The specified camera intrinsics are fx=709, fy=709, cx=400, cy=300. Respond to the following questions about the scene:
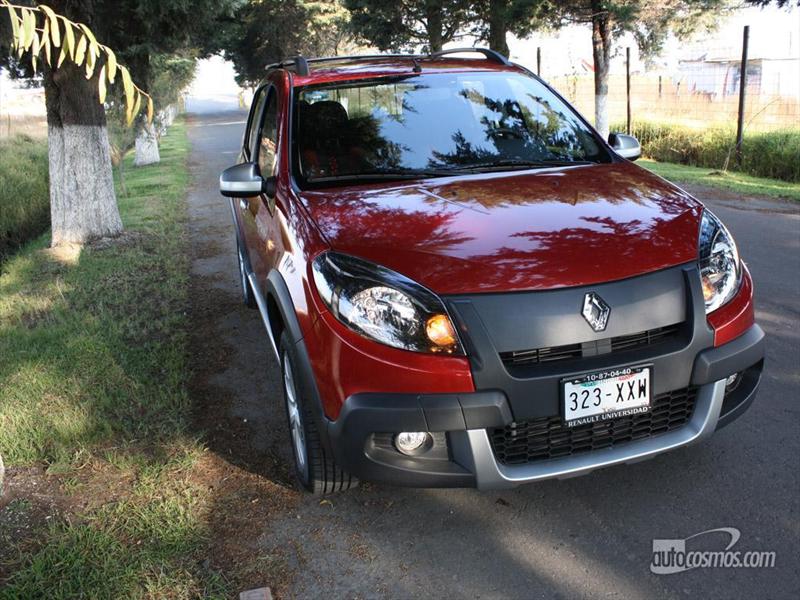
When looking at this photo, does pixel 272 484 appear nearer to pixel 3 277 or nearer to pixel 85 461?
pixel 85 461

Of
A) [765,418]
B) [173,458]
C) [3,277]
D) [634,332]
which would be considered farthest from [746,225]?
[3,277]

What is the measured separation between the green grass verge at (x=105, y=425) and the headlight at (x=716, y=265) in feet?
6.92

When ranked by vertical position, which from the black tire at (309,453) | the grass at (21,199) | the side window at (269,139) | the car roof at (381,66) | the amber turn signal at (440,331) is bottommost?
the grass at (21,199)

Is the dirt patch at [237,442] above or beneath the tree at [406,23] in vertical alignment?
beneath

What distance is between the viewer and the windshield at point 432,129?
352cm

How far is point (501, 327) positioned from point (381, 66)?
7.56ft

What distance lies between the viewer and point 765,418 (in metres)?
3.56

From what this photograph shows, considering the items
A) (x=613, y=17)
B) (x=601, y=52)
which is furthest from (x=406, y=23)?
(x=613, y=17)

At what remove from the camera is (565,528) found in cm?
282

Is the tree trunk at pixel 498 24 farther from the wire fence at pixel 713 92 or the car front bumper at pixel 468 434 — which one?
the car front bumper at pixel 468 434

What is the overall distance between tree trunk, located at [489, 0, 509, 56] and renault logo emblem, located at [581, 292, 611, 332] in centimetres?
1375

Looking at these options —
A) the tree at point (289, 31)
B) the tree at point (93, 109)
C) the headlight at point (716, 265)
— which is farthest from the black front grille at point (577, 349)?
the tree at point (289, 31)

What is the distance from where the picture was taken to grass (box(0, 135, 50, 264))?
12.0 m

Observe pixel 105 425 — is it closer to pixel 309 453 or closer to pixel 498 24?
pixel 309 453
